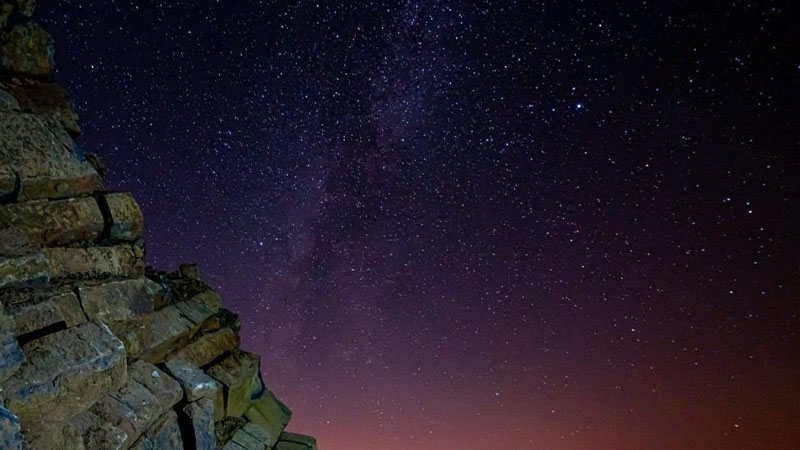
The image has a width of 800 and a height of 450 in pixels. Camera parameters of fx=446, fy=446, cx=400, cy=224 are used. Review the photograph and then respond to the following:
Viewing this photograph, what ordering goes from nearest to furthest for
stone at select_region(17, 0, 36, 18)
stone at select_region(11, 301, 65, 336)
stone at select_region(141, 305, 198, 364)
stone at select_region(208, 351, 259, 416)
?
stone at select_region(11, 301, 65, 336) → stone at select_region(17, 0, 36, 18) → stone at select_region(141, 305, 198, 364) → stone at select_region(208, 351, 259, 416)

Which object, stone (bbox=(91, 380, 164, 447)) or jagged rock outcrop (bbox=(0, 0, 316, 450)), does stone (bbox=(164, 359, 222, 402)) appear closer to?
jagged rock outcrop (bbox=(0, 0, 316, 450))

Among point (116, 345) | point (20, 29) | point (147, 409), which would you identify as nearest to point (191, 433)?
point (147, 409)

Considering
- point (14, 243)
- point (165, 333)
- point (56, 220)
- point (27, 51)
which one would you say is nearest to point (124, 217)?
point (56, 220)

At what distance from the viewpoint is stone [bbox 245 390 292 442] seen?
26.2 ft

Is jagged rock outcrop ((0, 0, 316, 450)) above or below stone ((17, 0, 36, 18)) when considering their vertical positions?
below

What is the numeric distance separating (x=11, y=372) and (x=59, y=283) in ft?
4.88

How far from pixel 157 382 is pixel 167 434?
2.19ft

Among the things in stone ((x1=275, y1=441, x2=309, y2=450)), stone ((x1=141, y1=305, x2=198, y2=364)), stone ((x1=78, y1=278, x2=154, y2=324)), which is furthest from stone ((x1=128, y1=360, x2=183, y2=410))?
stone ((x1=275, y1=441, x2=309, y2=450))

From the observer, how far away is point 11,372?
4145 millimetres

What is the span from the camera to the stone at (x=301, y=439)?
27.6 ft

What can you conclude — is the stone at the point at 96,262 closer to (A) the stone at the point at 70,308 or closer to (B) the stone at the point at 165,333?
(A) the stone at the point at 70,308

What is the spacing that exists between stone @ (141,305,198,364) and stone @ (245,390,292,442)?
6.06 feet

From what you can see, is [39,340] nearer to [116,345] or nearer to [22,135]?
[116,345]

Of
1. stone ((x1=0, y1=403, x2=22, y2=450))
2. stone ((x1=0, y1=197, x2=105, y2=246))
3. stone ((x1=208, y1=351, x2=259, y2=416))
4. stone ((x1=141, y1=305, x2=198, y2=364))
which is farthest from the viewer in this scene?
stone ((x1=208, y1=351, x2=259, y2=416))
